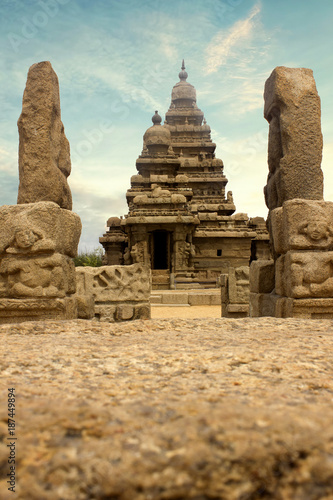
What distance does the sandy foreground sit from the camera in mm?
872

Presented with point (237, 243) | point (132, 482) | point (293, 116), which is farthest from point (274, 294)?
point (237, 243)

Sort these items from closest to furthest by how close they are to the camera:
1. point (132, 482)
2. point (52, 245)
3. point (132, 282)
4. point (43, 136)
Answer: point (132, 482) → point (52, 245) → point (43, 136) → point (132, 282)

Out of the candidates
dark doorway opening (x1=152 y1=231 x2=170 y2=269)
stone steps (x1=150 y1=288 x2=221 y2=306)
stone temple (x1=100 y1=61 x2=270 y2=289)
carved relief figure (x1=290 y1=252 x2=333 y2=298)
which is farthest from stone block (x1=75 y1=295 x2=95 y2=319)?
dark doorway opening (x1=152 y1=231 x2=170 y2=269)

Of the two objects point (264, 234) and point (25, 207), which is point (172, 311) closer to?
point (25, 207)

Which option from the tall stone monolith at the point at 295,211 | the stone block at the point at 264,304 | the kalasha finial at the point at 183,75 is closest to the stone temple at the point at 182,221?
the stone block at the point at 264,304

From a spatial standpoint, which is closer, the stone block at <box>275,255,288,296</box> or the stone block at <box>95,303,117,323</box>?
the stone block at <box>275,255,288,296</box>

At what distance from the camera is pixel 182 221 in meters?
14.7

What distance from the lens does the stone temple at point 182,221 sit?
15.1m

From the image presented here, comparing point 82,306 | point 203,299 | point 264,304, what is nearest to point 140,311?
point 82,306

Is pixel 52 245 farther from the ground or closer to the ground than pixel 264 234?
closer to the ground

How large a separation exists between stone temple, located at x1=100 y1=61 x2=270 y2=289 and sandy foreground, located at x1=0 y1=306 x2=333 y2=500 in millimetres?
10657

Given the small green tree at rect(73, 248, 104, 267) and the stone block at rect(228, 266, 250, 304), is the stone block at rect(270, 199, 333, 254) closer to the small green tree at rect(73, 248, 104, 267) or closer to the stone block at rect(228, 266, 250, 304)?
the stone block at rect(228, 266, 250, 304)

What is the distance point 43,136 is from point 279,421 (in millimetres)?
3848

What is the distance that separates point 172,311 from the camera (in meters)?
9.43
